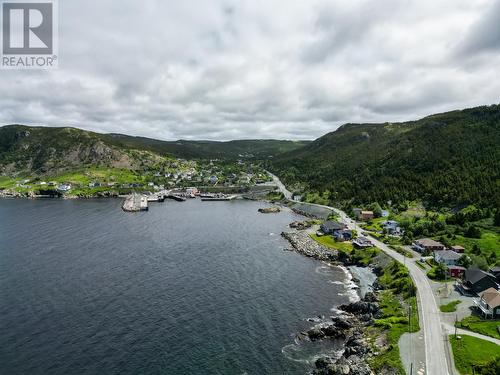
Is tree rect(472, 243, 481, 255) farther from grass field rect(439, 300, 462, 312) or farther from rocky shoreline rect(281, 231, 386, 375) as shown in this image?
grass field rect(439, 300, 462, 312)

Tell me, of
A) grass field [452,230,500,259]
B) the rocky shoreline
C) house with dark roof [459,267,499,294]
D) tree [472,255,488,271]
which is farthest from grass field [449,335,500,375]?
grass field [452,230,500,259]

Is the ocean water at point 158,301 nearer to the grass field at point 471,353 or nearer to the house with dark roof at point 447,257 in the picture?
the grass field at point 471,353

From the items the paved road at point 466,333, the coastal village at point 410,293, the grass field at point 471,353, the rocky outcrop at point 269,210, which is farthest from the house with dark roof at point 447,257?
the rocky outcrop at point 269,210

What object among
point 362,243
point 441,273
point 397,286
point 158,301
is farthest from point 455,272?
point 158,301

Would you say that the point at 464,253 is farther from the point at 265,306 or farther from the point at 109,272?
the point at 109,272

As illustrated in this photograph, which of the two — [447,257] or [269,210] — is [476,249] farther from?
[269,210]
